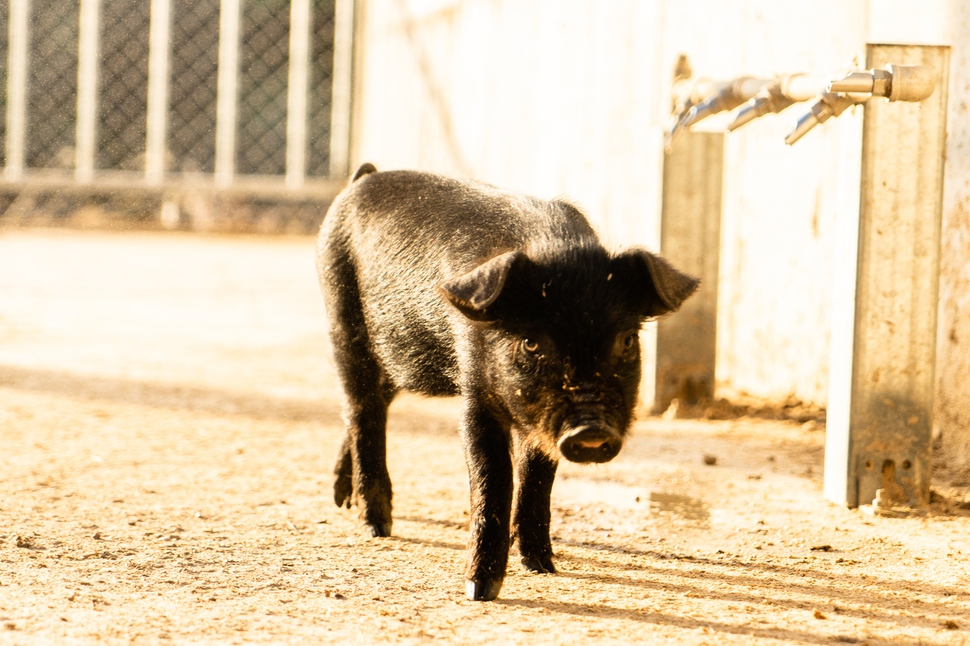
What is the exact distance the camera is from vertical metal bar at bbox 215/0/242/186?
45.5 feet

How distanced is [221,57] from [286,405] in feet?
30.4

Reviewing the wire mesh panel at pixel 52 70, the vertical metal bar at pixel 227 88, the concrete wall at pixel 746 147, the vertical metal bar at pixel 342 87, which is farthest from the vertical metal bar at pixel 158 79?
the concrete wall at pixel 746 147

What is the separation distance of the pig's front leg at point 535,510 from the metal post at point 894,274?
1103 millimetres

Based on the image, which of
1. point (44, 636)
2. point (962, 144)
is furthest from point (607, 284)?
point (962, 144)

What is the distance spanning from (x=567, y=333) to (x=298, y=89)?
11.9 metres

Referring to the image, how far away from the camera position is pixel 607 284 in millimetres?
2951

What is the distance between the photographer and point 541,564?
3.28 meters

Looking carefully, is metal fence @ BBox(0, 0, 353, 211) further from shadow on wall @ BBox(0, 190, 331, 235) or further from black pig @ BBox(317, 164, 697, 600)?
black pig @ BBox(317, 164, 697, 600)

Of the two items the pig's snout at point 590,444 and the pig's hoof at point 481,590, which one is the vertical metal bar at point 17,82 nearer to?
the pig's hoof at point 481,590

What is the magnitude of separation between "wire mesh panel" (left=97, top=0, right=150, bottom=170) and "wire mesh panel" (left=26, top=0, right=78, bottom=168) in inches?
12.7

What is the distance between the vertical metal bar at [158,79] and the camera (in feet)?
45.1

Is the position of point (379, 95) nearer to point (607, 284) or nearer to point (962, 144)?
point (962, 144)

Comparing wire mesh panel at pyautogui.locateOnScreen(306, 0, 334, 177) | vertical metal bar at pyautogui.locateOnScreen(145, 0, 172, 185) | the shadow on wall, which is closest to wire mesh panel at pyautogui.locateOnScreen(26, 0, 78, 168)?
the shadow on wall

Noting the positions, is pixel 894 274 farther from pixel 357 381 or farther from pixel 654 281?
pixel 357 381
